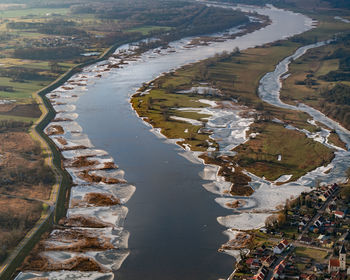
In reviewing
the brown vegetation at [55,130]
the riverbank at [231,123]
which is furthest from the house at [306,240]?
the brown vegetation at [55,130]

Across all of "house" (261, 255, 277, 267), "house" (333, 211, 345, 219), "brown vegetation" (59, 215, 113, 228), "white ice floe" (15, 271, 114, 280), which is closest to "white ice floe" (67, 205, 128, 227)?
"brown vegetation" (59, 215, 113, 228)

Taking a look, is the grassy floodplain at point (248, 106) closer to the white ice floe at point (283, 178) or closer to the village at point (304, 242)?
the white ice floe at point (283, 178)

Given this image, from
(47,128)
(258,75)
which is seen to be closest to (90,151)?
(47,128)

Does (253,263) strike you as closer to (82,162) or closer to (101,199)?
(101,199)

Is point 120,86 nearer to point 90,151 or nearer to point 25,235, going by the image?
point 90,151

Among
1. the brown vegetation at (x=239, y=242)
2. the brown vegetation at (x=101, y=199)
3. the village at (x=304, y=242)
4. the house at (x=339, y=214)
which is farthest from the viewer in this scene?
the brown vegetation at (x=101, y=199)

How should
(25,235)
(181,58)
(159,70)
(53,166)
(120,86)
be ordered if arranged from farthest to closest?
1. (181,58)
2. (159,70)
3. (120,86)
4. (53,166)
5. (25,235)

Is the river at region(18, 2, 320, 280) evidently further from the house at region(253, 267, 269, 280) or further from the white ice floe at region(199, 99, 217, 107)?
the white ice floe at region(199, 99, 217, 107)
